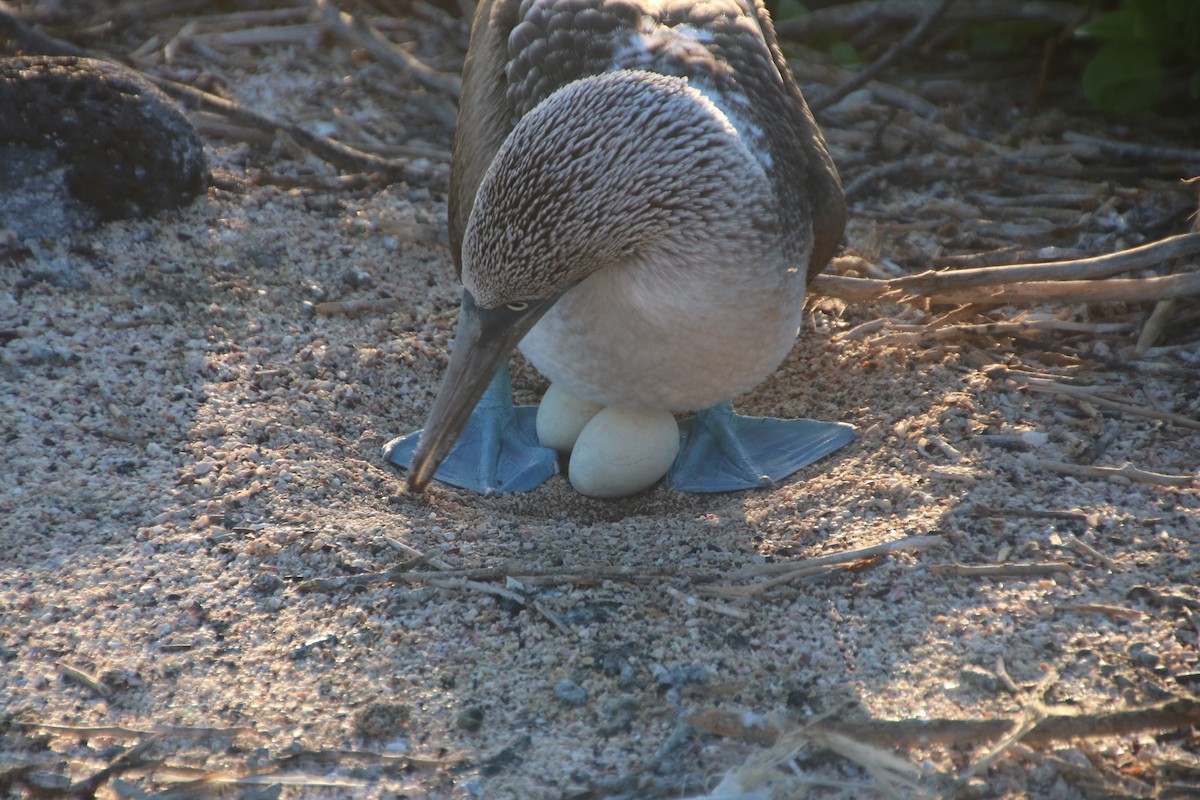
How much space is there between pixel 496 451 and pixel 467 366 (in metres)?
0.79

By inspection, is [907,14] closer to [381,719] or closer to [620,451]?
[620,451]

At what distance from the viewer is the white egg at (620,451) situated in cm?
380

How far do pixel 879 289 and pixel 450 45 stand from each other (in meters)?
3.30

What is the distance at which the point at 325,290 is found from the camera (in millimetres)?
4590

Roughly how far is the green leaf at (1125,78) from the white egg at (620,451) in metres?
3.18

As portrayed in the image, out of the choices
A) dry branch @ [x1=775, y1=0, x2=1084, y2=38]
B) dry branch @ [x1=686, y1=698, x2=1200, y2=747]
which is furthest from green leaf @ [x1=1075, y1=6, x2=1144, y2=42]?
dry branch @ [x1=686, y1=698, x2=1200, y2=747]

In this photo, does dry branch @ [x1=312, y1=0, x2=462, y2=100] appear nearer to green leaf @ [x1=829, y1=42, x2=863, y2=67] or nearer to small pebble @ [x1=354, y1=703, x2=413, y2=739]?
green leaf @ [x1=829, y1=42, x2=863, y2=67]

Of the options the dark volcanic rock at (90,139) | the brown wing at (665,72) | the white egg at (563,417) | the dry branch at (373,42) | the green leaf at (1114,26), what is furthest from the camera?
the dry branch at (373,42)

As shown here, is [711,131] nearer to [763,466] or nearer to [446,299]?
[763,466]

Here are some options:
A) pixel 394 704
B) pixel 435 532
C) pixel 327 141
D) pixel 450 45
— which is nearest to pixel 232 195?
pixel 327 141

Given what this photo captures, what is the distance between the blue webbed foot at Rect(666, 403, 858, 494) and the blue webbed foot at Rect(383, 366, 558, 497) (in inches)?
20.2

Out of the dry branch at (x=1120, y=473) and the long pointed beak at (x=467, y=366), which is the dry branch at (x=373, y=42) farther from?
the dry branch at (x=1120, y=473)

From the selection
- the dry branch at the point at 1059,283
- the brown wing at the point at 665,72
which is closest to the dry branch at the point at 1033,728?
the brown wing at the point at 665,72

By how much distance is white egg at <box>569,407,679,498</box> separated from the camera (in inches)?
150
